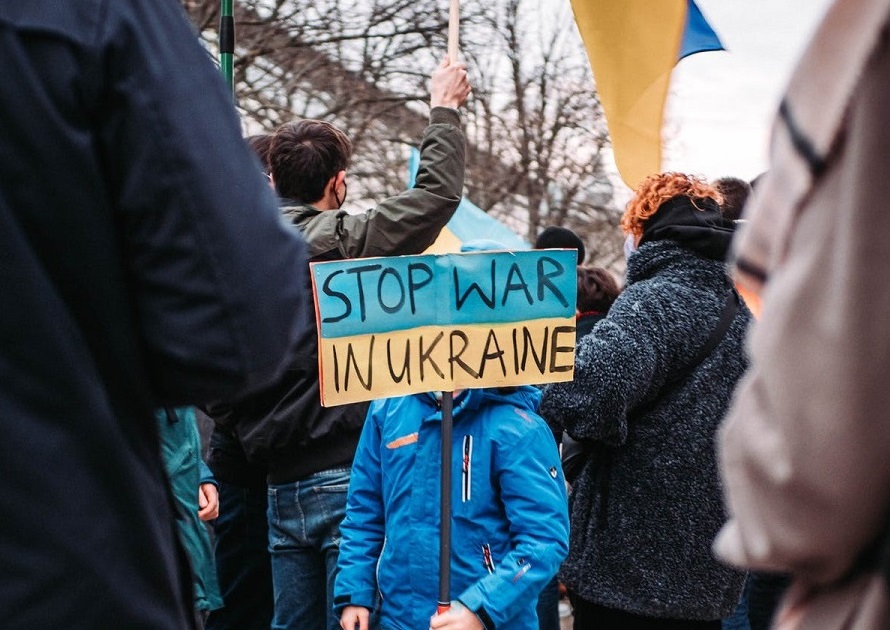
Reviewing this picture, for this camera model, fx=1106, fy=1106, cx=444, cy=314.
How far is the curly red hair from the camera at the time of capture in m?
3.22

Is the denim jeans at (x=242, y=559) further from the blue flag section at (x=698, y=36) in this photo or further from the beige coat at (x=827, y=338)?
the beige coat at (x=827, y=338)

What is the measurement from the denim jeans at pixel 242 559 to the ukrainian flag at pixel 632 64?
1.91 meters

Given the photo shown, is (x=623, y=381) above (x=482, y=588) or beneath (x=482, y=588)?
above

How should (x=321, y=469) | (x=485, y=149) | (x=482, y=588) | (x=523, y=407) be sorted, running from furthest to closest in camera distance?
(x=485, y=149) → (x=321, y=469) → (x=523, y=407) → (x=482, y=588)

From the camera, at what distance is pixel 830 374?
85 centimetres

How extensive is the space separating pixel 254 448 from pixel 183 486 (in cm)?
28

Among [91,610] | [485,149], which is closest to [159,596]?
[91,610]

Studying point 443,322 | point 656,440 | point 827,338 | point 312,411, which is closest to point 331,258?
point 312,411

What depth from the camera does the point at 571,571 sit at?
315cm

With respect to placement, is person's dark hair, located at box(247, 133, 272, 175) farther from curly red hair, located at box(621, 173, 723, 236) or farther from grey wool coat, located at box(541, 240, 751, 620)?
grey wool coat, located at box(541, 240, 751, 620)

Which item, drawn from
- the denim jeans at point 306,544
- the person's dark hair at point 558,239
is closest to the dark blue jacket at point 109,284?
the denim jeans at point 306,544

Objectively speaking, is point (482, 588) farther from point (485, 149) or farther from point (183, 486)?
point (485, 149)

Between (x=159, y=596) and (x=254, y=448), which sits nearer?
(x=159, y=596)

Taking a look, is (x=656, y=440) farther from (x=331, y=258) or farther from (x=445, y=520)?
(x=331, y=258)
